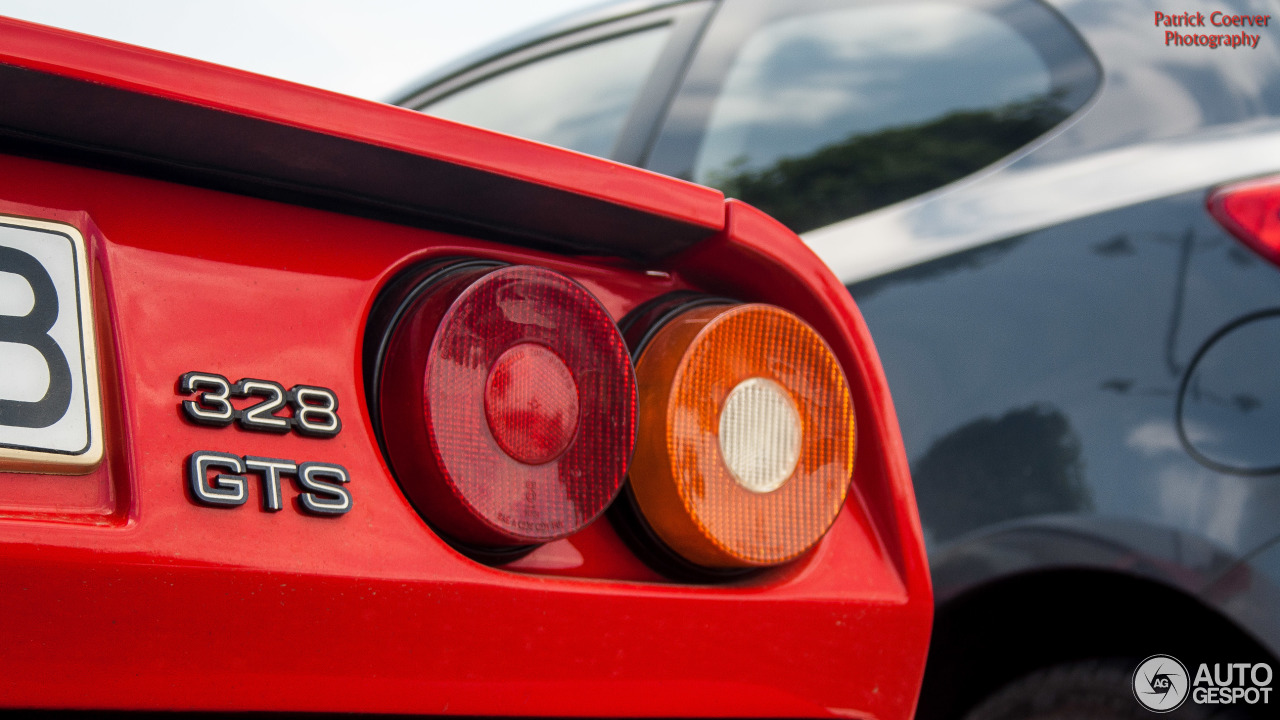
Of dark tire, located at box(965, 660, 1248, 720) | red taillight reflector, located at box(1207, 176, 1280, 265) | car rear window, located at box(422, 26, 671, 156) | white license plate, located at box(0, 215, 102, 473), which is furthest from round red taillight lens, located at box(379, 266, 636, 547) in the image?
car rear window, located at box(422, 26, 671, 156)

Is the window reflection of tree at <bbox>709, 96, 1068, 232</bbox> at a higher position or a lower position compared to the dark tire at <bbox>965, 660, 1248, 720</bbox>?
higher

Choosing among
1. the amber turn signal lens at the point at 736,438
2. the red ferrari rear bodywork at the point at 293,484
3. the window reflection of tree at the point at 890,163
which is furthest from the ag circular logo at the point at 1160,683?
the window reflection of tree at the point at 890,163

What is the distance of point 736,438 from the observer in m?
0.96

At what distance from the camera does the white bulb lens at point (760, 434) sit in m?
0.95

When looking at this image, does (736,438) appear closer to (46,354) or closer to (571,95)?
(46,354)

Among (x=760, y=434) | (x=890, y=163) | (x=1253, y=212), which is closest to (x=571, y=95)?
(x=890, y=163)

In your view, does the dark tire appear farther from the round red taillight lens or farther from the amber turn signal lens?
the round red taillight lens

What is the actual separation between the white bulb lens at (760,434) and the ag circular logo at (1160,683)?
2.71 feet

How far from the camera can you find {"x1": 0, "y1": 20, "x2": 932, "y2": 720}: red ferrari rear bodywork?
28.1 inches

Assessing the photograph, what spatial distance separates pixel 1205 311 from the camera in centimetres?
142

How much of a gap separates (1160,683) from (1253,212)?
73 cm

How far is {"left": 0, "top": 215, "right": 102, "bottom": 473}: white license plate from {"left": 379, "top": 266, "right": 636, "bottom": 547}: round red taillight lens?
24 centimetres

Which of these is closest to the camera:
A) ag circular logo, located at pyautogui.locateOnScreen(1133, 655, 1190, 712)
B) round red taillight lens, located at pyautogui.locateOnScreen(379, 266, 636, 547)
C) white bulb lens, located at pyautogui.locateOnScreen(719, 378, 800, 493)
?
round red taillight lens, located at pyautogui.locateOnScreen(379, 266, 636, 547)

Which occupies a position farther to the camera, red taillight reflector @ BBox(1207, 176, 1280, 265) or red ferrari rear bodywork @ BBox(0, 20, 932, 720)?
red taillight reflector @ BBox(1207, 176, 1280, 265)
